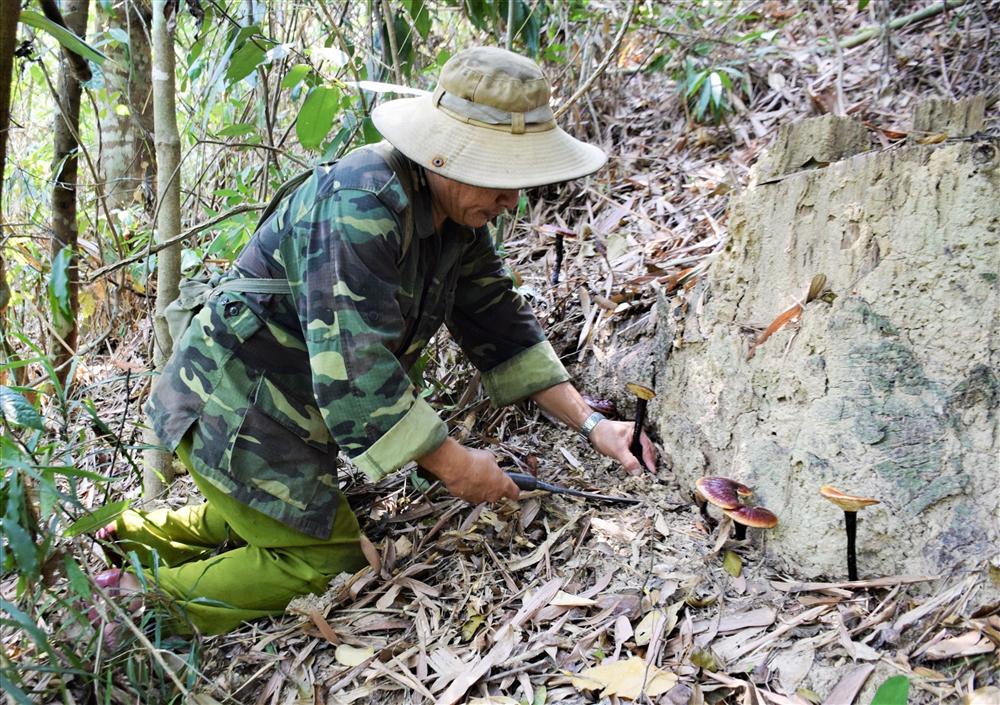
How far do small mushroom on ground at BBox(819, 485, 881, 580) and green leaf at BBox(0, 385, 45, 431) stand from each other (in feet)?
7.21

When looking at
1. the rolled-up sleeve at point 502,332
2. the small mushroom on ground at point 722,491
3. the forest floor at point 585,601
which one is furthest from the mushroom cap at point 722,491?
the rolled-up sleeve at point 502,332

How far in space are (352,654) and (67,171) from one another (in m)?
2.79

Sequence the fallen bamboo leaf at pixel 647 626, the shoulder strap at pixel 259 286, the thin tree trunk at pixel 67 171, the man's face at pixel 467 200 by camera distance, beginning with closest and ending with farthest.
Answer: the fallen bamboo leaf at pixel 647 626 → the man's face at pixel 467 200 → the shoulder strap at pixel 259 286 → the thin tree trunk at pixel 67 171

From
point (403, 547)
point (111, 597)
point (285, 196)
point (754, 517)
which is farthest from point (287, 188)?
point (754, 517)

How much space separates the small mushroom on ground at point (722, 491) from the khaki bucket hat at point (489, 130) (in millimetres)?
1091

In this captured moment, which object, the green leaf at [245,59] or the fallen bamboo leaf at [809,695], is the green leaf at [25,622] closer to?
the fallen bamboo leaf at [809,695]

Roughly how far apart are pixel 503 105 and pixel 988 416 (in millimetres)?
1708

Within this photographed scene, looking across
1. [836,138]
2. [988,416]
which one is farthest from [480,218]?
[988,416]

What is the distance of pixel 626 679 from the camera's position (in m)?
2.10

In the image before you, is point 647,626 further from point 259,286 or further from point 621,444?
point 259,286

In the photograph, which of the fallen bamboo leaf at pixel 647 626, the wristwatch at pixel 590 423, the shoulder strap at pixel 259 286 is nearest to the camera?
the fallen bamboo leaf at pixel 647 626

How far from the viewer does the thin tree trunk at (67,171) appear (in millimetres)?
3627

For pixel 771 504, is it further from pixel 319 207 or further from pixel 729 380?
pixel 319 207

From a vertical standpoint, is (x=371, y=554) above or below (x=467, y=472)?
below
